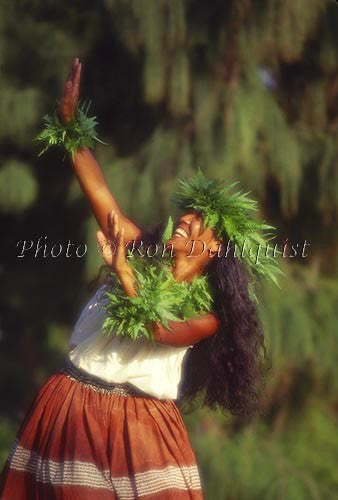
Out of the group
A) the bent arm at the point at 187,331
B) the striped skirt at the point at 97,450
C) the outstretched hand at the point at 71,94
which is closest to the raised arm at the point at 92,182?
the outstretched hand at the point at 71,94

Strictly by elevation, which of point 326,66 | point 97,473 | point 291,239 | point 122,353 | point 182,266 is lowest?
point 97,473

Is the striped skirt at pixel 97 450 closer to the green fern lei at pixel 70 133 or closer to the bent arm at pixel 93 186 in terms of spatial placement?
the bent arm at pixel 93 186

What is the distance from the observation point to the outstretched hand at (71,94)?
266 centimetres

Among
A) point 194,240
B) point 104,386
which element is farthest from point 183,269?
point 104,386

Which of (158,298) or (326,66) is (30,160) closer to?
(326,66)

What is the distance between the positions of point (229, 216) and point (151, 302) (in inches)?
11.3

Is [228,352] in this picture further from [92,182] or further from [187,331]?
[92,182]

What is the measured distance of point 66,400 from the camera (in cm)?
279

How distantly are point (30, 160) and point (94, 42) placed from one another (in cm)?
62

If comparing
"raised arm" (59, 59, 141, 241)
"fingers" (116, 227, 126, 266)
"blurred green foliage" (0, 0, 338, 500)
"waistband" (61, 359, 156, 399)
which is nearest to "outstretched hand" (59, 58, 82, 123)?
"raised arm" (59, 59, 141, 241)

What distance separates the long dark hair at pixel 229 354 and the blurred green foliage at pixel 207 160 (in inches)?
78.4

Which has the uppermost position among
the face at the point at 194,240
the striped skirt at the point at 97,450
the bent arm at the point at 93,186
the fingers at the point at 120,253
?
the bent arm at the point at 93,186

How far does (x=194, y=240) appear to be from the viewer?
2756mm

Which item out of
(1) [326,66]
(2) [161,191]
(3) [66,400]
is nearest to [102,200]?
(3) [66,400]
